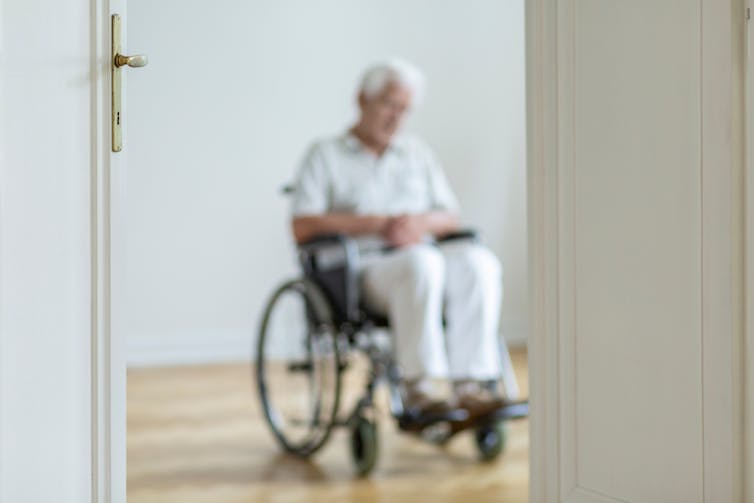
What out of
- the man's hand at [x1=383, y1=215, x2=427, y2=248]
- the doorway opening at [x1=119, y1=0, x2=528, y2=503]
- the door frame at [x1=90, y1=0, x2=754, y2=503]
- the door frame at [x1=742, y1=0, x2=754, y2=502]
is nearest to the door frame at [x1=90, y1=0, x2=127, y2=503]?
the door frame at [x1=90, y1=0, x2=754, y2=503]

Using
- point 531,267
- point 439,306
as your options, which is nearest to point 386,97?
point 439,306

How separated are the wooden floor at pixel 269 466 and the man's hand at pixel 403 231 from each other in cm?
62

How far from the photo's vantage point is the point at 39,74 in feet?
5.58

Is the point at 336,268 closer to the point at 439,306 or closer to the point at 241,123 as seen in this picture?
the point at 439,306

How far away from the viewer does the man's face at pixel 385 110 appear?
3.43 meters

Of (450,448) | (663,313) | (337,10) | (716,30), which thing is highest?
(337,10)

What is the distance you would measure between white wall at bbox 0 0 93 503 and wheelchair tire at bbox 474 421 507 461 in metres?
1.57

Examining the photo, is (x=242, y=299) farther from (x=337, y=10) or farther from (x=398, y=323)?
(x=398, y=323)

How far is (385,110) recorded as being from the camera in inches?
135

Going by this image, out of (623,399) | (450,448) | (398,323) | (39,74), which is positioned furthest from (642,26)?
(450,448)

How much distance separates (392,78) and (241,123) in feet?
7.56

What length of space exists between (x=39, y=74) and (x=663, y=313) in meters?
1.00

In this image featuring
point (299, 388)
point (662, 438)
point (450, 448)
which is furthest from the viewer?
→ point (299, 388)

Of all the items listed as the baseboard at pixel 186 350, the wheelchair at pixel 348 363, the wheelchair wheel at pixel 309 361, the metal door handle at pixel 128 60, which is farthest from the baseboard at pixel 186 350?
the metal door handle at pixel 128 60
